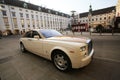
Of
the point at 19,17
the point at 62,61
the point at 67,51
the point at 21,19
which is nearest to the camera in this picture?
the point at 67,51

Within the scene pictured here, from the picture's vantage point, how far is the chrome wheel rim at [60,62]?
2777mm

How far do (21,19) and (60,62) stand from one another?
3965 centimetres

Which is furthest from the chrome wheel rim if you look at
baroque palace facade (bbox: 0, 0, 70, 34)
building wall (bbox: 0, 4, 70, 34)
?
building wall (bbox: 0, 4, 70, 34)

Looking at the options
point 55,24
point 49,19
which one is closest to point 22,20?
point 49,19

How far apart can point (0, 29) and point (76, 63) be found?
118 feet

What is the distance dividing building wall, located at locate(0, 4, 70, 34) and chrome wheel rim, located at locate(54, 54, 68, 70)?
1369 inches

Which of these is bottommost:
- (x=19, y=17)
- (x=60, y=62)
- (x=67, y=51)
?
(x=60, y=62)

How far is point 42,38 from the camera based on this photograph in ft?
11.5

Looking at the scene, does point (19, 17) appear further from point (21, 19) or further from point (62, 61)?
point (62, 61)

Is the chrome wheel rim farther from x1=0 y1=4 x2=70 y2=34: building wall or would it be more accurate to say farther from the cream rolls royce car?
x1=0 y1=4 x2=70 y2=34: building wall

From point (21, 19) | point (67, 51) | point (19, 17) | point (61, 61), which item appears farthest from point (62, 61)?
point (21, 19)

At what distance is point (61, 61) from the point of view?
9.43 ft

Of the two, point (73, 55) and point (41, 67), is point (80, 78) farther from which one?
point (41, 67)

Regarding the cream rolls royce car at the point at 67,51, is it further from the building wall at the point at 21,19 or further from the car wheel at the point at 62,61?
the building wall at the point at 21,19
